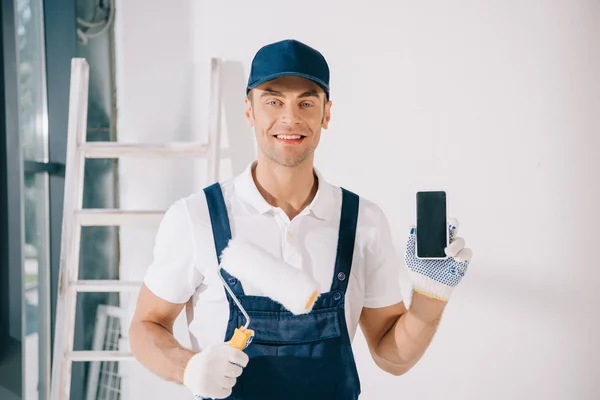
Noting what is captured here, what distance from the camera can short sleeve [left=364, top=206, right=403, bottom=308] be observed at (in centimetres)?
129

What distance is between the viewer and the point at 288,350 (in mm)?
1152

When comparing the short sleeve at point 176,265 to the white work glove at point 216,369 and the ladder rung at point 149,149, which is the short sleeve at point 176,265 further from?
the ladder rung at point 149,149

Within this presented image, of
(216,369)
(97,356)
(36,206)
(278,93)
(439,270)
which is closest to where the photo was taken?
(216,369)

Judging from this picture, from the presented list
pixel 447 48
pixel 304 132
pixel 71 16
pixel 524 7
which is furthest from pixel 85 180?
pixel 524 7

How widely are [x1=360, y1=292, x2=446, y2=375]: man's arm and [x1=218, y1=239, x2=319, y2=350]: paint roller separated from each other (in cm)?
29

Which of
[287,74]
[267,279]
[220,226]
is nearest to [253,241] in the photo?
[220,226]

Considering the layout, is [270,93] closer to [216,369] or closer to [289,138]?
[289,138]

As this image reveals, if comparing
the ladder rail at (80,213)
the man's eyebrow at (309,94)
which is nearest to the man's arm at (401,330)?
the man's eyebrow at (309,94)

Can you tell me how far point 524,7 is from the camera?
1766mm

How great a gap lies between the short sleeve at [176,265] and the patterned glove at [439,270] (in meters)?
0.51

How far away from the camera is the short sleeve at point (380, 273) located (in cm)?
129

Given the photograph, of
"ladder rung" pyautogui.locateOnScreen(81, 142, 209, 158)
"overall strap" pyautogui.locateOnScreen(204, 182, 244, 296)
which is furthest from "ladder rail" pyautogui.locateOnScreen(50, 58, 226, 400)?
"overall strap" pyautogui.locateOnScreen(204, 182, 244, 296)

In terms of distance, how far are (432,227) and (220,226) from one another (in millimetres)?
485

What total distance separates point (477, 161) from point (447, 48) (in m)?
0.41
